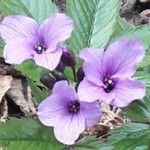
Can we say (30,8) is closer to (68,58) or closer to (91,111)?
(68,58)

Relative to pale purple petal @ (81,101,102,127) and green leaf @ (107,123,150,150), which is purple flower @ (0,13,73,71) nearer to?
pale purple petal @ (81,101,102,127)

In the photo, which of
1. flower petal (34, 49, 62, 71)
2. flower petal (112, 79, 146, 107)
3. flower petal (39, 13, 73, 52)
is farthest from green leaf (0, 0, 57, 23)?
flower petal (112, 79, 146, 107)

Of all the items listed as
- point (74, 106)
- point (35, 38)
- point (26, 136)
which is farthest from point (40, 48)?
point (26, 136)

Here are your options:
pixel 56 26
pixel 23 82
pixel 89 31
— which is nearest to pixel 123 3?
pixel 23 82

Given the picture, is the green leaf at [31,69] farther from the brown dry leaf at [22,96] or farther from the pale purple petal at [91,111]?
the brown dry leaf at [22,96]

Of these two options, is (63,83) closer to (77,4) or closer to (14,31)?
(14,31)

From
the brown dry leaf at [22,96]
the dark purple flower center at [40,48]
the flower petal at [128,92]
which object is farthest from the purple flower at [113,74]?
→ the brown dry leaf at [22,96]
